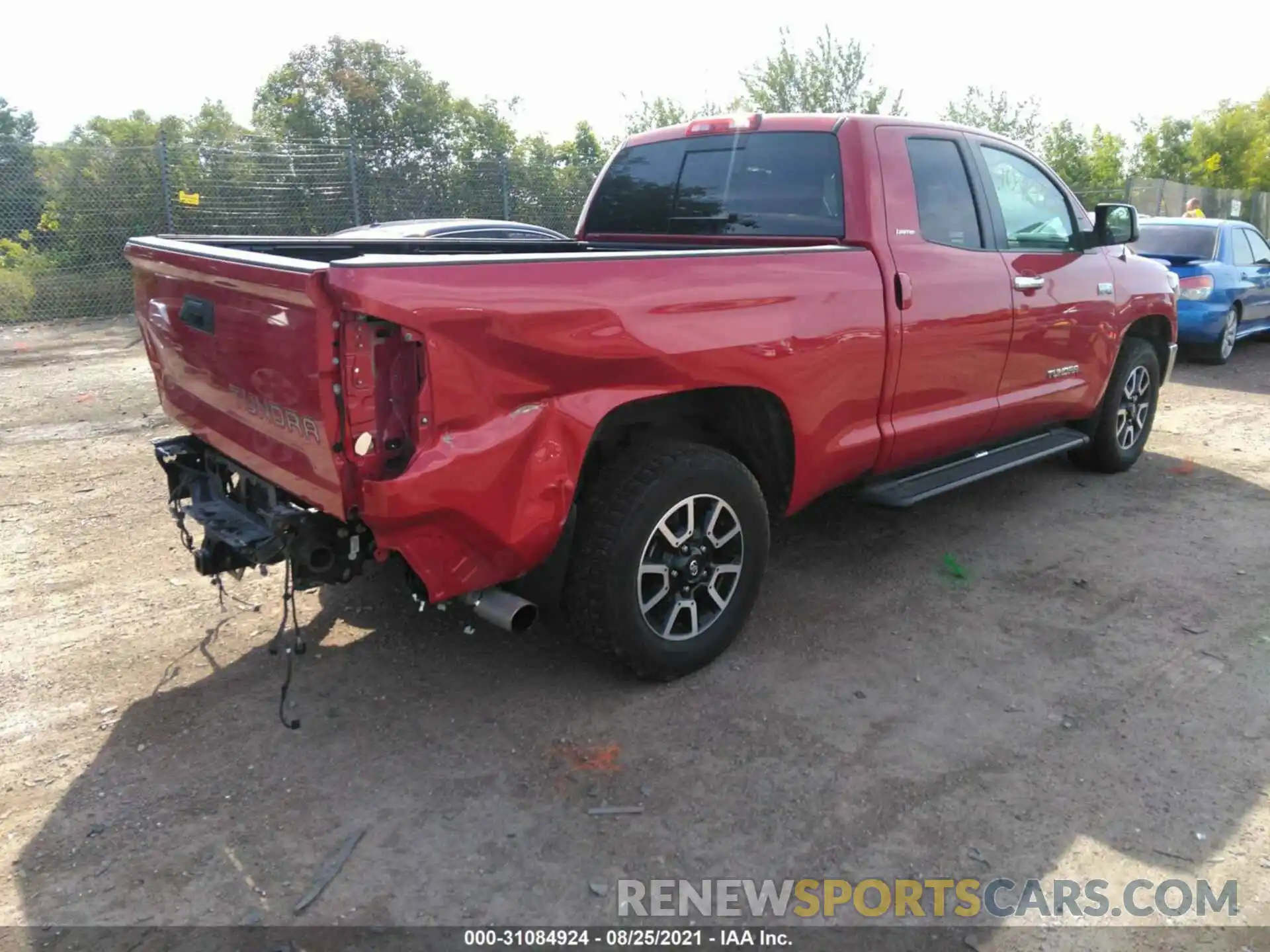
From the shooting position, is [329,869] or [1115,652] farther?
[1115,652]

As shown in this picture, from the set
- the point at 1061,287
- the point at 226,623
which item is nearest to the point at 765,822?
the point at 226,623

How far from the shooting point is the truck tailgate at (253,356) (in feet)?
8.46

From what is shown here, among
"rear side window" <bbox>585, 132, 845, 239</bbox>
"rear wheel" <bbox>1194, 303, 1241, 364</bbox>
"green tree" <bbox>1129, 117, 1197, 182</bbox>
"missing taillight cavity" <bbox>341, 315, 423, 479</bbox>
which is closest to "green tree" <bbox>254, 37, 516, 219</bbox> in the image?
"rear wheel" <bbox>1194, 303, 1241, 364</bbox>

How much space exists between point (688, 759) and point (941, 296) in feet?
7.85

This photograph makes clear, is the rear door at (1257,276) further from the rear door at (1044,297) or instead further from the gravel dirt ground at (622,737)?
the gravel dirt ground at (622,737)

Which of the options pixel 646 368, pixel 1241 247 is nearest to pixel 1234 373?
pixel 1241 247

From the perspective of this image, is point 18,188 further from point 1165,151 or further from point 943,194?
point 1165,151

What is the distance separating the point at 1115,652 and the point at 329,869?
3102 mm

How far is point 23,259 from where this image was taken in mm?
12516

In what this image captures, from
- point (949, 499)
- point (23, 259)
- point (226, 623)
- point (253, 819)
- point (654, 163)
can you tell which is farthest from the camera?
point (23, 259)

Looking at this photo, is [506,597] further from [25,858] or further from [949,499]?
[949,499]

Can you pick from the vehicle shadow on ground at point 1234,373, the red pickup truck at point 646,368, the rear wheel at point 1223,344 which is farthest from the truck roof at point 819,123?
the rear wheel at point 1223,344

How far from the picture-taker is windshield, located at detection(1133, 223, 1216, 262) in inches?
407

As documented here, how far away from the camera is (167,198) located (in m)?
12.9
